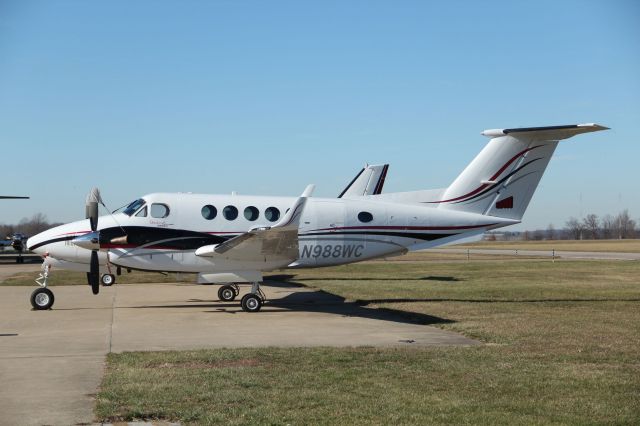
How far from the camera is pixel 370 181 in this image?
3747 centimetres

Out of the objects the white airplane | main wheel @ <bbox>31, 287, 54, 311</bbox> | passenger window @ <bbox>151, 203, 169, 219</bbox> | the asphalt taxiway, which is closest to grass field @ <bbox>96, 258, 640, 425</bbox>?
the asphalt taxiway

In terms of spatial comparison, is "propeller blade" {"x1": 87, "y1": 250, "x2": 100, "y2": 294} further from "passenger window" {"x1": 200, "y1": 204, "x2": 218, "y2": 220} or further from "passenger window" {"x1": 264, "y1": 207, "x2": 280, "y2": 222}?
"passenger window" {"x1": 264, "y1": 207, "x2": 280, "y2": 222}

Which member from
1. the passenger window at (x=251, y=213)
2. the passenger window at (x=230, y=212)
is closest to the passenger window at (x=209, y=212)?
the passenger window at (x=230, y=212)

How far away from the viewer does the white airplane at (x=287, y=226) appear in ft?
60.6

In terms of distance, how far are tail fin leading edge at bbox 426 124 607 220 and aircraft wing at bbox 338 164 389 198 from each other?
16119 mm

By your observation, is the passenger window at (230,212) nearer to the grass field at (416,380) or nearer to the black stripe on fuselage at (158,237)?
the black stripe on fuselage at (158,237)

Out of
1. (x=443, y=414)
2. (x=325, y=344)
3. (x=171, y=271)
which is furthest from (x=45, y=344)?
(x=443, y=414)

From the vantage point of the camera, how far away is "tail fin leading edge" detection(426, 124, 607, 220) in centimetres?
2047

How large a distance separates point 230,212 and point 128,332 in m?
5.86

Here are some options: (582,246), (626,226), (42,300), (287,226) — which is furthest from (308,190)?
(626,226)

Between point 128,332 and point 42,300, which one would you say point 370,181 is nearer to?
point 42,300

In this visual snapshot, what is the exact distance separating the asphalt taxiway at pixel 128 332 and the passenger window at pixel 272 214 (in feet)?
8.45

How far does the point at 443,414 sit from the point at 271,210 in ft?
41.9

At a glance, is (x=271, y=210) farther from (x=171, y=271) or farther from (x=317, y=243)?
(x=171, y=271)
